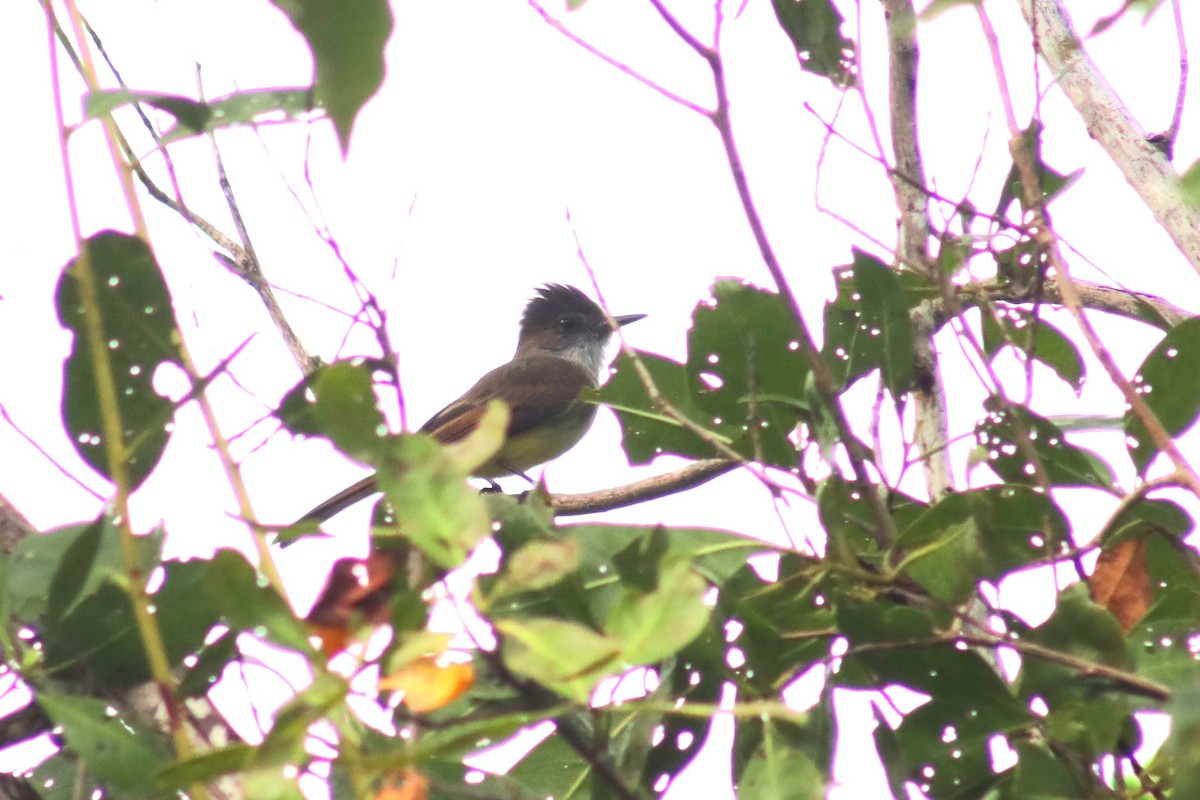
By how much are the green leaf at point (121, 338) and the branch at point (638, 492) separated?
2.94 meters

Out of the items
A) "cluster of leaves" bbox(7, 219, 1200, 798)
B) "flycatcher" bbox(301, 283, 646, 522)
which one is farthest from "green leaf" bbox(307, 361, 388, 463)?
"flycatcher" bbox(301, 283, 646, 522)

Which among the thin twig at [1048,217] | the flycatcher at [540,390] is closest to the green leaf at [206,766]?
the thin twig at [1048,217]

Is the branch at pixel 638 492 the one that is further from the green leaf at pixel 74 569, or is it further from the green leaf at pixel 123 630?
the green leaf at pixel 74 569

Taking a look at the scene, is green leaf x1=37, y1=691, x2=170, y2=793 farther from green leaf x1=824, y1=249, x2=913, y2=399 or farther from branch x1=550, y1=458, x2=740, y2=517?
branch x1=550, y1=458, x2=740, y2=517

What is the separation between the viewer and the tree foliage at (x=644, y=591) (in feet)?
3.18

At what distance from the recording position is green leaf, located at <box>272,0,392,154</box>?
0.67 m

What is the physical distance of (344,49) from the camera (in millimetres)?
674

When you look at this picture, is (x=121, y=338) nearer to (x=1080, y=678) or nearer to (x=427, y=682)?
(x=427, y=682)

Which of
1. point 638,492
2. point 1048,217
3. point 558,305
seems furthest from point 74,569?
point 558,305

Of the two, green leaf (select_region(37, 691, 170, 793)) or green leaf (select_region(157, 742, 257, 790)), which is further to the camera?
green leaf (select_region(37, 691, 170, 793))

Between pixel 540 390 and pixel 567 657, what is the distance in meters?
7.45

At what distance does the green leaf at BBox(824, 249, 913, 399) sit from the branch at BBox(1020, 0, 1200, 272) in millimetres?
909

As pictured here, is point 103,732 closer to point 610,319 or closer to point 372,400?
point 372,400

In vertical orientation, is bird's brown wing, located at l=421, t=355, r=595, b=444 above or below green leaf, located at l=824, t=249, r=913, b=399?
above
